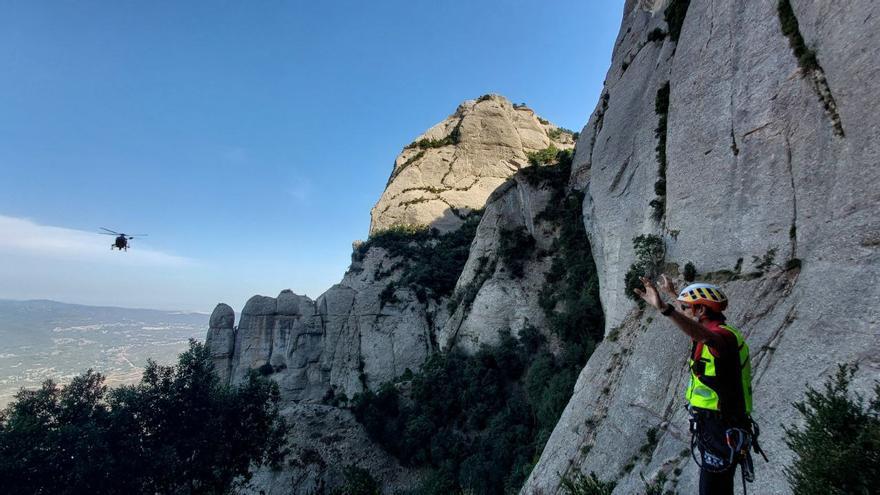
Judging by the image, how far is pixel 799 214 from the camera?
11422 mm

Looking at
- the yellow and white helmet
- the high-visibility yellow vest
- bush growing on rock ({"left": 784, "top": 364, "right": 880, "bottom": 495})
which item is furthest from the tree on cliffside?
the yellow and white helmet

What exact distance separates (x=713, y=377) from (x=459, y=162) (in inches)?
2711

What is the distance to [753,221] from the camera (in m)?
13.0

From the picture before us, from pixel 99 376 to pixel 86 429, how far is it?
505 centimetres

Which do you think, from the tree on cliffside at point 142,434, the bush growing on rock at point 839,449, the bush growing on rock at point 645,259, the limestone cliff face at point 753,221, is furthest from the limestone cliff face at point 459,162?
the bush growing on rock at point 839,449

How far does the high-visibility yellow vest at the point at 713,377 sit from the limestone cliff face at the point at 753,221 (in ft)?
13.2

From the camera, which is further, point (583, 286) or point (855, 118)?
point (583, 286)

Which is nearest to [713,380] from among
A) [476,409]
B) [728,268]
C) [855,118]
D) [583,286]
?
[855,118]

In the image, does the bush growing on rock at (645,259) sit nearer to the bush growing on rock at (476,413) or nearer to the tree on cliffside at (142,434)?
the bush growing on rock at (476,413)

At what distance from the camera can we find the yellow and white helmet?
4788 millimetres

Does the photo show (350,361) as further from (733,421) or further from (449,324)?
(733,421)

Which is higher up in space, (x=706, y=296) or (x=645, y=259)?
(x=645, y=259)

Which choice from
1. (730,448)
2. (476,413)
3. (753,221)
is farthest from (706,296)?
(476,413)

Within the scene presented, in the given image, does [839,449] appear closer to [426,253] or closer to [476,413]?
[476,413]
